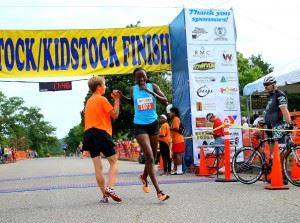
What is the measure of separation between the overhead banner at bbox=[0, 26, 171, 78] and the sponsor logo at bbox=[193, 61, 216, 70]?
5.51 ft

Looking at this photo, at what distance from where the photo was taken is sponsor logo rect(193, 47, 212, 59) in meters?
14.2

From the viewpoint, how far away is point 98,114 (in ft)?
25.4

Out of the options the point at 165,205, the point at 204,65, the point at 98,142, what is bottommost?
the point at 165,205

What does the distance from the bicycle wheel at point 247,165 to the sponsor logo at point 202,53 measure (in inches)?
195

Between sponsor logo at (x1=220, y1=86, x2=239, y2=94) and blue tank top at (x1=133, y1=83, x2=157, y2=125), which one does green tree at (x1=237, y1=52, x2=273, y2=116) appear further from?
blue tank top at (x1=133, y1=83, x2=157, y2=125)

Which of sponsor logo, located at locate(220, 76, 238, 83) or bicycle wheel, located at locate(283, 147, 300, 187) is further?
sponsor logo, located at locate(220, 76, 238, 83)

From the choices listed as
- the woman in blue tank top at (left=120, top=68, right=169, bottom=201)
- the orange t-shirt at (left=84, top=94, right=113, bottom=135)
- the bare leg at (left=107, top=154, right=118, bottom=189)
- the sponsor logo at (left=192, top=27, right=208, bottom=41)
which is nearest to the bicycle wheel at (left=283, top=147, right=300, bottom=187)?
the woman in blue tank top at (left=120, top=68, right=169, bottom=201)

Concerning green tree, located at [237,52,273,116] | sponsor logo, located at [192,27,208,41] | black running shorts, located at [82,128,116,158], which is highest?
green tree, located at [237,52,273,116]

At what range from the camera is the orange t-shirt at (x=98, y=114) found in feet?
25.4

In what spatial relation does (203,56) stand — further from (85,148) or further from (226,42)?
(85,148)

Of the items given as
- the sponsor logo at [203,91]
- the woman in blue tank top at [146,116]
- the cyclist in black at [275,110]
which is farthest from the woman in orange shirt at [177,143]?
the woman in blue tank top at [146,116]

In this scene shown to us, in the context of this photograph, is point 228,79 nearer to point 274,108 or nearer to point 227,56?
point 227,56

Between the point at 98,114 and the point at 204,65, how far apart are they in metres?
6.90

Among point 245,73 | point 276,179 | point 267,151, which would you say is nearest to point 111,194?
point 276,179
